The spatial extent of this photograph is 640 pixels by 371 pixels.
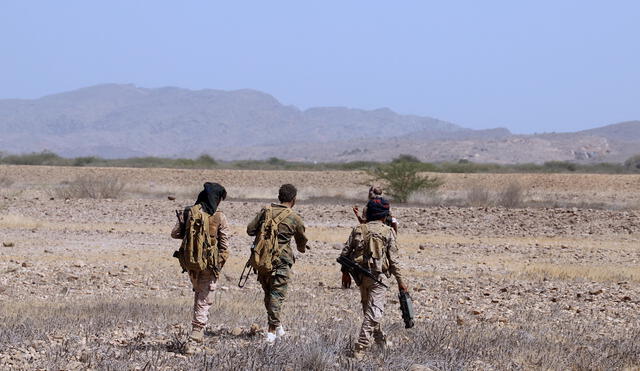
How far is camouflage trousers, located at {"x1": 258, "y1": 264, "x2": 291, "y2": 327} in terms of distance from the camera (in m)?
9.13

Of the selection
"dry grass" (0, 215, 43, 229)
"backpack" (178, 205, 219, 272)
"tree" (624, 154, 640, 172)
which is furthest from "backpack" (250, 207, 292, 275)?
"tree" (624, 154, 640, 172)

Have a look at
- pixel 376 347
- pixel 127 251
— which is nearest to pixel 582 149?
pixel 127 251

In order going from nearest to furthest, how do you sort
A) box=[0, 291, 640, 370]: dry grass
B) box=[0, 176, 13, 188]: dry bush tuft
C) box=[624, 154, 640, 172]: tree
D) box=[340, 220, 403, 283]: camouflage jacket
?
box=[0, 291, 640, 370]: dry grass
box=[340, 220, 403, 283]: camouflage jacket
box=[0, 176, 13, 188]: dry bush tuft
box=[624, 154, 640, 172]: tree

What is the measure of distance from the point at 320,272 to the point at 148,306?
248 inches

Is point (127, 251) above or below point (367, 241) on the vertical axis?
below

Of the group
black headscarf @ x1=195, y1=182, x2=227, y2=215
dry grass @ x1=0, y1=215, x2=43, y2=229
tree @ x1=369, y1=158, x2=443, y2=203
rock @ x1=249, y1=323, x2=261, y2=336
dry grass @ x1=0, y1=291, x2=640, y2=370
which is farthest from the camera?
tree @ x1=369, y1=158, x2=443, y2=203

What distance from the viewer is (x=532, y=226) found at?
2938 centimetres

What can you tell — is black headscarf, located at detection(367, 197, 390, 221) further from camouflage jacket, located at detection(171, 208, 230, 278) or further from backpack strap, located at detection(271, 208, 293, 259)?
camouflage jacket, located at detection(171, 208, 230, 278)

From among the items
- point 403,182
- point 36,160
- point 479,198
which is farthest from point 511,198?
point 36,160

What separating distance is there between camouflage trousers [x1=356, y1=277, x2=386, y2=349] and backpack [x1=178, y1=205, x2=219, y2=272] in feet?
4.81

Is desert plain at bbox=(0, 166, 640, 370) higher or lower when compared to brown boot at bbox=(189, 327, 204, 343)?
lower

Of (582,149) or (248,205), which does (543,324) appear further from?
(582,149)

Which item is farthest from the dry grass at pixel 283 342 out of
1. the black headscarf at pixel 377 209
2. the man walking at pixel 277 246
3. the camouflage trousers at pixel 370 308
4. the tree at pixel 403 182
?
the tree at pixel 403 182

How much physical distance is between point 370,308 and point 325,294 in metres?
6.39
